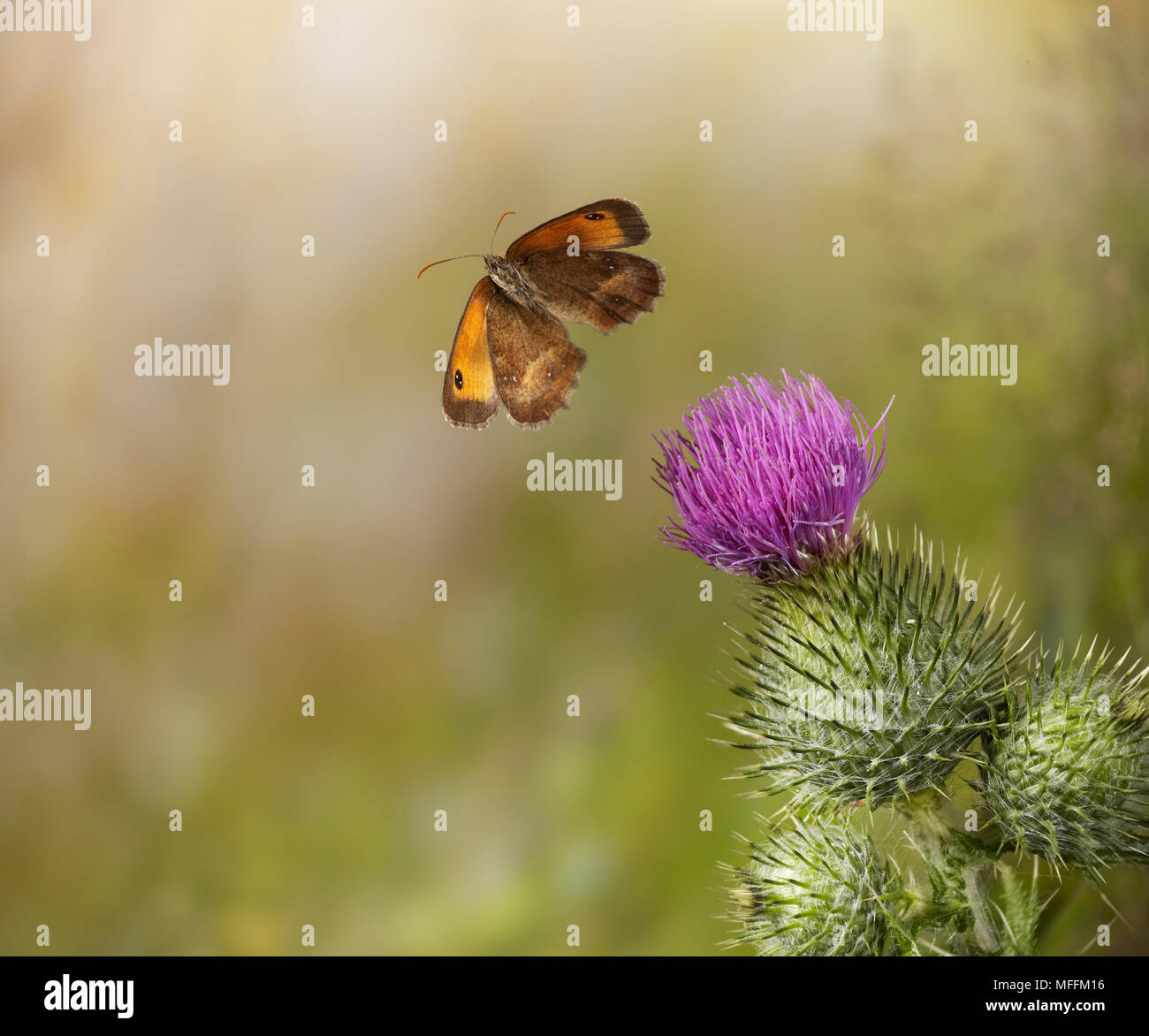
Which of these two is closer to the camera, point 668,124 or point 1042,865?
point 1042,865

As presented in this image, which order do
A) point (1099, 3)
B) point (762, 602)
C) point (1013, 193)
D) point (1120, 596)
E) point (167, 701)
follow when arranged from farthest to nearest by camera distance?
1. point (167, 701)
2. point (1013, 193)
3. point (1099, 3)
4. point (1120, 596)
5. point (762, 602)

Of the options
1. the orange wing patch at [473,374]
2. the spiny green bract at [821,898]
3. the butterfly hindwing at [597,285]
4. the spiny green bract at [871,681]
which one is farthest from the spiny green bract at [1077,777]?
the orange wing patch at [473,374]

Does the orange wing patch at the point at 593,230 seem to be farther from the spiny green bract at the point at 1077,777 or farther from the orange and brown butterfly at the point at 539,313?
the spiny green bract at the point at 1077,777

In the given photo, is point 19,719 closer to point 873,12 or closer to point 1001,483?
point 1001,483

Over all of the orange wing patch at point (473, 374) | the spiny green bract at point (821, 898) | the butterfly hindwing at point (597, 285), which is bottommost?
the spiny green bract at point (821, 898)

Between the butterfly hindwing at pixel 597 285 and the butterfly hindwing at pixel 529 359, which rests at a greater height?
the butterfly hindwing at pixel 597 285

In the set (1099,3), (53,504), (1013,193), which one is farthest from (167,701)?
(1099,3)
